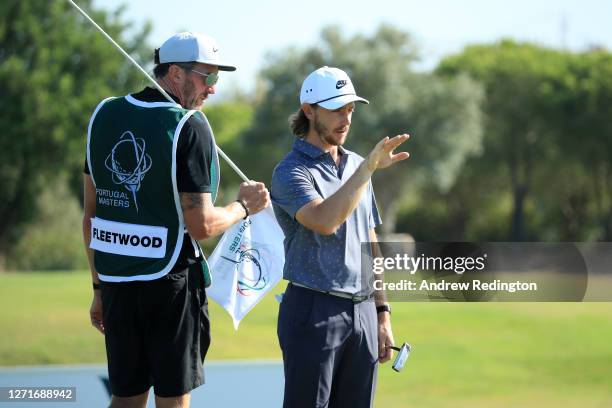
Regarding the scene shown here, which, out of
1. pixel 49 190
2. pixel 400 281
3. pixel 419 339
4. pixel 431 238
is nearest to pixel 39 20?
pixel 49 190

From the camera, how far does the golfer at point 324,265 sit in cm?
373

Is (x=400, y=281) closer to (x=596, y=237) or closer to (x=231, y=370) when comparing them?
(x=231, y=370)

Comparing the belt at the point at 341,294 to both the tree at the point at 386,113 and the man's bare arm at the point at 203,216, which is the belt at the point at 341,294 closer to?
the man's bare arm at the point at 203,216

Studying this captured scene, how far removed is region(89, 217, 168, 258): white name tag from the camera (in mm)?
3623

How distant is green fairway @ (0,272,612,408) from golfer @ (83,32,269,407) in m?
4.11

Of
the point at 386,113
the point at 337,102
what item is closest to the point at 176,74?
the point at 337,102

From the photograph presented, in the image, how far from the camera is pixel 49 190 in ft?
134

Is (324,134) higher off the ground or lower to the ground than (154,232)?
higher

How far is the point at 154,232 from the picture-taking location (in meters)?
3.63

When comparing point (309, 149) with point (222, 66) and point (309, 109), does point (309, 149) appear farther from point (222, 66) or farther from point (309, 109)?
point (222, 66)

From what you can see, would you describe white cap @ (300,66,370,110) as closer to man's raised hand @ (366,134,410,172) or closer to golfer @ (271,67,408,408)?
golfer @ (271,67,408,408)
